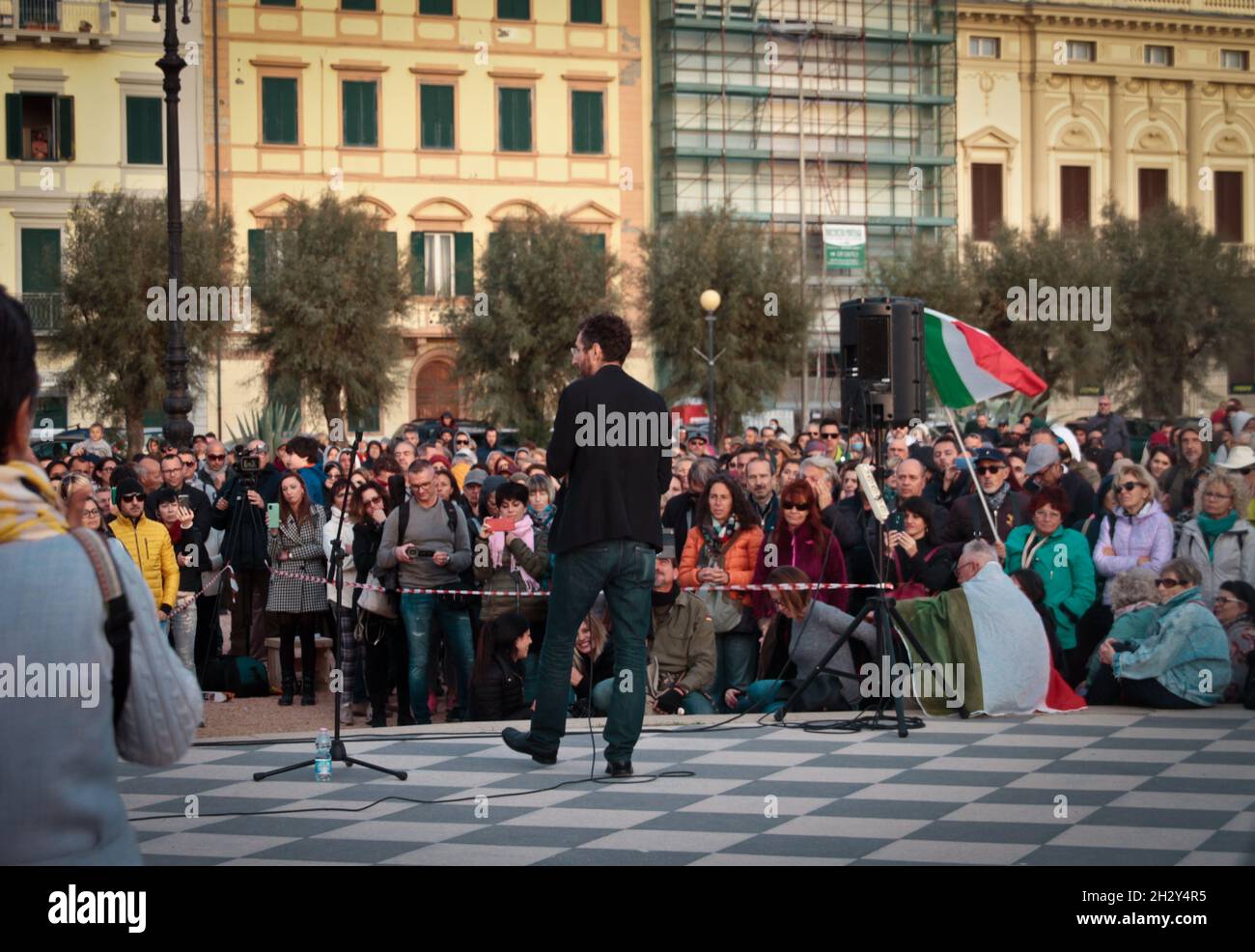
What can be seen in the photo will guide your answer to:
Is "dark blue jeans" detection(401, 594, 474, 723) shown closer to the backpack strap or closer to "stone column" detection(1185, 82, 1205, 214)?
the backpack strap

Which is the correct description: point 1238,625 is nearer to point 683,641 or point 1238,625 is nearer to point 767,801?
point 683,641

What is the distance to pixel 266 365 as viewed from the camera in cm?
4169

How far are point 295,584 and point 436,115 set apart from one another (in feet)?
123

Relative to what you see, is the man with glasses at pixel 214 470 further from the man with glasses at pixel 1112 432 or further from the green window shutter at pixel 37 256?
the green window shutter at pixel 37 256

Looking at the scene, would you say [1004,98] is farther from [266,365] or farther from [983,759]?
[983,759]

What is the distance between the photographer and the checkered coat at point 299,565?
14.0 meters

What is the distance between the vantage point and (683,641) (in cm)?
1211

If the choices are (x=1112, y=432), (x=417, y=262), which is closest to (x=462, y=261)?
(x=417, y=262)

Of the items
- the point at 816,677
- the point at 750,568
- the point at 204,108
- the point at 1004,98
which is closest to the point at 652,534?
the point at 816,677

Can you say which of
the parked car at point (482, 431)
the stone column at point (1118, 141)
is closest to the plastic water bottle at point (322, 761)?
the parked car at point (482, 431)

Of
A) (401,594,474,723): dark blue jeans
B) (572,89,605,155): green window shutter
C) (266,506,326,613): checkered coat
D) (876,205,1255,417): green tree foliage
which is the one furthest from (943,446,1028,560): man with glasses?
(572,89,605,155): green window shutter

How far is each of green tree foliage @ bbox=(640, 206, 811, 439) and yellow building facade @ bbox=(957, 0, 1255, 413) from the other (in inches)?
499

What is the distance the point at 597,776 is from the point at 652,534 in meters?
1.22

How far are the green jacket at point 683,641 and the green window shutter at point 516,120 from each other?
1564 inches
